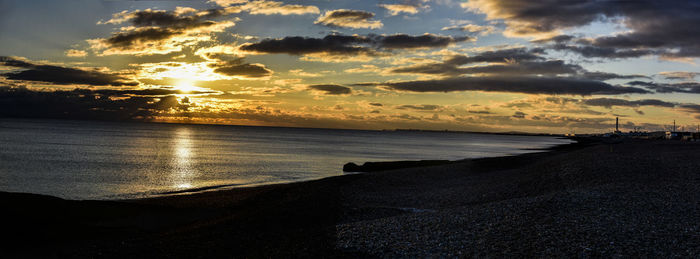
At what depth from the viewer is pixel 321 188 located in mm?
30250

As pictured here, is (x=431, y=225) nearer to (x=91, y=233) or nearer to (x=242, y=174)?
(x=91, y=233)

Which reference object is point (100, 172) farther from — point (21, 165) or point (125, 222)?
point (125, 222)

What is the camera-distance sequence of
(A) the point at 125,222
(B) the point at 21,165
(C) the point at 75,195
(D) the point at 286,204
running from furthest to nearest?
(B) the point at 21,165, (C) the point at 75,195, (D) the point at 286,204, (A) the point at 125,222

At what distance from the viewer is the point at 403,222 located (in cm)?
1656

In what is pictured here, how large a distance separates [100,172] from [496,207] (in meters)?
43.6

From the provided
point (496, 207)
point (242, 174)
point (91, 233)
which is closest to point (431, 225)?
point (496, 207)

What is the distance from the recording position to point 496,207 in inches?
706

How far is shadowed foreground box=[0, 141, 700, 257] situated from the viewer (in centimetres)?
1340

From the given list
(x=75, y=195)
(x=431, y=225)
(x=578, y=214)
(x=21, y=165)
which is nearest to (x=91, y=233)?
(x=431, y=225)

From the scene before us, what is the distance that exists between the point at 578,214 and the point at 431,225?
533 cm

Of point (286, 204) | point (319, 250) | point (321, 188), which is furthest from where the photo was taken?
point (321, 188)

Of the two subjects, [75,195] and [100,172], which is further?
[100,172]

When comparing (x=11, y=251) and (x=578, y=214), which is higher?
(x=578, y=214)

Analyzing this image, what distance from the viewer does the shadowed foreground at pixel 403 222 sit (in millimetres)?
13398
